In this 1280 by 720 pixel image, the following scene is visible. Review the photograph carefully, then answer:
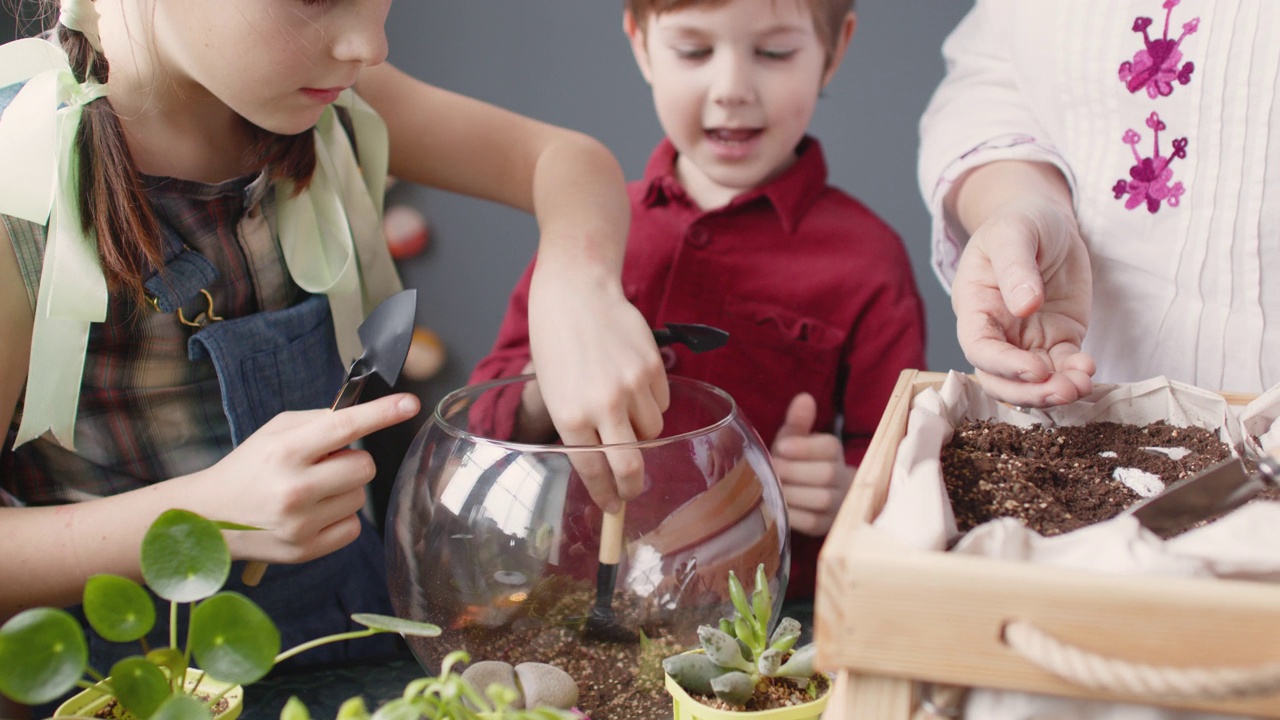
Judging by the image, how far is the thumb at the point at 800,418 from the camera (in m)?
1.03

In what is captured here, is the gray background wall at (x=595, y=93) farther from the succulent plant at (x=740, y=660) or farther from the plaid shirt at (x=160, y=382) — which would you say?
the succulent plant at (x=740, y=660)

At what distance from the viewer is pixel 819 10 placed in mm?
1101

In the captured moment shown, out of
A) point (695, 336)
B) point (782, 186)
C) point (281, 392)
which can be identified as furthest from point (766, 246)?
point (281, 392)

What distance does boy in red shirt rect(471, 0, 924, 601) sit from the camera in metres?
1.08

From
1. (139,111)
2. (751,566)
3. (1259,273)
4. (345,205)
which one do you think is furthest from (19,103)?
(1259,273)

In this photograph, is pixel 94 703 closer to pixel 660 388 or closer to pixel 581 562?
pixel 581 562

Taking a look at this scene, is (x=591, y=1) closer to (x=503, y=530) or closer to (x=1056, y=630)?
(x=503, y=530)

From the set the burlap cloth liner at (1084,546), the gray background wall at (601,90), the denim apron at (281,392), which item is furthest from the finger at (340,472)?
the gray background wall at (601,90)

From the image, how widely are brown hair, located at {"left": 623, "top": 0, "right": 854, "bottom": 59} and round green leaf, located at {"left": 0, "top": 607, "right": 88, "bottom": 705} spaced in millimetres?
869

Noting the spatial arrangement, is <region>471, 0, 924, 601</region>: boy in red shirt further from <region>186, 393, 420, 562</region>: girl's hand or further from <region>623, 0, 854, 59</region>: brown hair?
<region>186, 393, 420, 562</region>: girl's hand

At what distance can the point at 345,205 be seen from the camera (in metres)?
0.94

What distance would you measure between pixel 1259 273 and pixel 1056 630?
0.59 metres

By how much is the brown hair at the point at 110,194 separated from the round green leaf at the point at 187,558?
356mm

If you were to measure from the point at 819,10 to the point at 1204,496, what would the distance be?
0.80m
